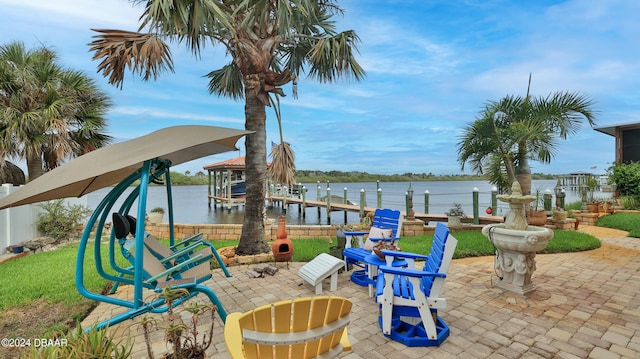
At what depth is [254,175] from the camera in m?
5.71

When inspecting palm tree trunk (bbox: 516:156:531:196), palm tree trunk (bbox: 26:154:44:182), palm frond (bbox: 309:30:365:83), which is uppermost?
palm frond (bbox: 309:30:365:83)

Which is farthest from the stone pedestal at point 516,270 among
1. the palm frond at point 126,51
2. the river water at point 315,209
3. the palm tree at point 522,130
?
the palm frond at point 126,51

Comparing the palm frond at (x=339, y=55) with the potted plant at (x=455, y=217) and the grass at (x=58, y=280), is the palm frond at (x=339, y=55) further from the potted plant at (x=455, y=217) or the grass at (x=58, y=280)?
the potted plant at (x=455, y=217)

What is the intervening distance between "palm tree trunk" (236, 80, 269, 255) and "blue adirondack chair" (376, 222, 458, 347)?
341 cm

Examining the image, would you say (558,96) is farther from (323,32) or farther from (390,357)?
(390,357)

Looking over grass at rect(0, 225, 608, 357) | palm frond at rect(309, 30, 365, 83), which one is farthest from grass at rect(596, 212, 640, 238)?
palm frond at rect(309, 30, 365, 83)

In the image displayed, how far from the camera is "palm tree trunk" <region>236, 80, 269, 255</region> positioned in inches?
223

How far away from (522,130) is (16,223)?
11509mm

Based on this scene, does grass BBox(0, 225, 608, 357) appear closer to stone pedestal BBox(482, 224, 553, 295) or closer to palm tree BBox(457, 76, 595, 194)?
stone pedestal BBox(482, 224, 553, 295)

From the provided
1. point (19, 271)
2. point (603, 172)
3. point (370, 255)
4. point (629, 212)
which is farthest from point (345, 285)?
point (603, 172)

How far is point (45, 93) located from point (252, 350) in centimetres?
1030

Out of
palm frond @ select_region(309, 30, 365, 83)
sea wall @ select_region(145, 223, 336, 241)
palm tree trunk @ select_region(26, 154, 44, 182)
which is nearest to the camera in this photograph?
palm frond @ select_region(309, 30, 365, 83)

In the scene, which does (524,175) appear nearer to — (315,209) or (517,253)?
(517,253)

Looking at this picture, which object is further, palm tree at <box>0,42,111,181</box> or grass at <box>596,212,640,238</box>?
grass at <box>596,212,640,238</box>
